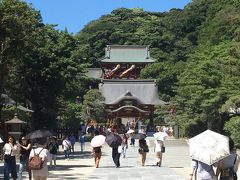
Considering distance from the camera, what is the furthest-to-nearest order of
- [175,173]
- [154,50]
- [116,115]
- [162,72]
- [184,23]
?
[184,23] < [154,50] < [162,72] < [116,115] < [175,173]

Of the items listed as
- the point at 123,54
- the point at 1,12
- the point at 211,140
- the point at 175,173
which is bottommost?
the point at 175,173

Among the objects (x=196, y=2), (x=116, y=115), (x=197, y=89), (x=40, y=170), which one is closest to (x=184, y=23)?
(x=196, y=2)

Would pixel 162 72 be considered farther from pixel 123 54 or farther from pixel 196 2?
pixel 196 2

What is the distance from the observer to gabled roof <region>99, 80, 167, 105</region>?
6819 centimetres

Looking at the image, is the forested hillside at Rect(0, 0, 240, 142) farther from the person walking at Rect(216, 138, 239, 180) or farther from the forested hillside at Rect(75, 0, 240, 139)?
the person walking at Rect(216, 138, 239, 180)

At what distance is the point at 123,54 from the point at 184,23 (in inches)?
761

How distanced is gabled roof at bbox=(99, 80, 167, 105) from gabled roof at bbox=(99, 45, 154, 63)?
10.4 m

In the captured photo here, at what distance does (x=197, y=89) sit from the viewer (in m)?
38.1

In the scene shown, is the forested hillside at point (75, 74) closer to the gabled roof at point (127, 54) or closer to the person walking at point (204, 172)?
the gabled roof at point (127, 54)

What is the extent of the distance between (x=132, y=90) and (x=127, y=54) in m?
14.4

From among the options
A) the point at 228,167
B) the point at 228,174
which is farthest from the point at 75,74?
the point at 228,174

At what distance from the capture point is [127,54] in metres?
84.7

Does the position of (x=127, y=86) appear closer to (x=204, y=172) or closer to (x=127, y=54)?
(x=127, y=54)

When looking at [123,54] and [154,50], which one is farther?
[154,50]
